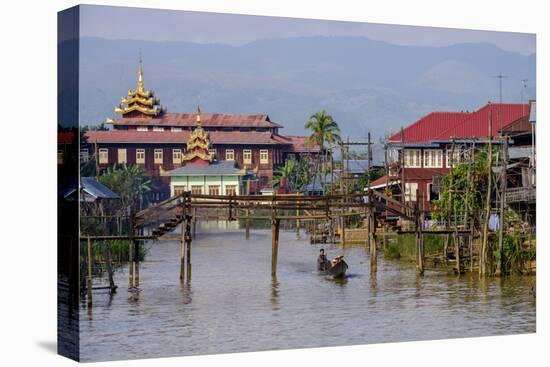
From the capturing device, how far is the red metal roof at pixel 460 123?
734 inches

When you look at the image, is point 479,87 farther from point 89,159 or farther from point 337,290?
point 89,159

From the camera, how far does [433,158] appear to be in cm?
2336

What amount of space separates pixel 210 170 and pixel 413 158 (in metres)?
6.87

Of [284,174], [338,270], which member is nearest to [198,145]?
[284,174]

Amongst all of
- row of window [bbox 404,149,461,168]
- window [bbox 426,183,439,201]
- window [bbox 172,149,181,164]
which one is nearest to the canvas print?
window [bbox 172,149,181,164]

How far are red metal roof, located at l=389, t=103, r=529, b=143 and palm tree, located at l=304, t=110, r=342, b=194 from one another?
108 centimetres

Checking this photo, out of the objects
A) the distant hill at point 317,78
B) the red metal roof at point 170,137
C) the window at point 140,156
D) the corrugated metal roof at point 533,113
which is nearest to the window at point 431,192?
the distant hill at point 317,78

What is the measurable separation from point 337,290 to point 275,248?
2492 mm

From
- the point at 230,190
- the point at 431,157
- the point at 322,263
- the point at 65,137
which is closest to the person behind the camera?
the point at 65,137

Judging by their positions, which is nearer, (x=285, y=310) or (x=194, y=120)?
(x=194, y=120)

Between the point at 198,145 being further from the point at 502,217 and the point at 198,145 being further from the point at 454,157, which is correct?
the point at 454,157

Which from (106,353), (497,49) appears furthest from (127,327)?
(497,49)

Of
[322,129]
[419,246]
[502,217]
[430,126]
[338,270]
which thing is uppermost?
[430,126]

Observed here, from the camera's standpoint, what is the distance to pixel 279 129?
1708 centimetres
